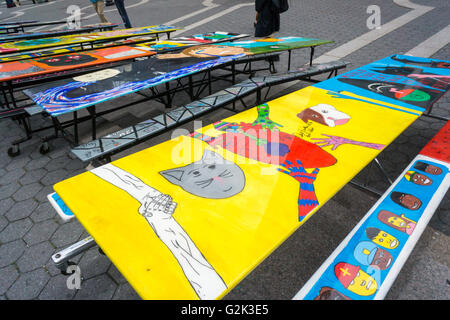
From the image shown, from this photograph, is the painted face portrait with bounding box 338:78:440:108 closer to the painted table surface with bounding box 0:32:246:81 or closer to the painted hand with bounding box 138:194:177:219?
the painted hand with bounding box 138:194:177:219

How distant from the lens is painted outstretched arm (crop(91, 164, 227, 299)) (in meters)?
0.94

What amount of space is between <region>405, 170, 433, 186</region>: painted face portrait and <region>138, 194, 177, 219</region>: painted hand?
1.63 m

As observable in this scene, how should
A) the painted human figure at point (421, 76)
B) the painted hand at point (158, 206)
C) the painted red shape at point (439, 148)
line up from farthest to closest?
the painted human figure at point (421, 76)
the painted red shape at point (439, 148)
the painted hand at point (158, 206)

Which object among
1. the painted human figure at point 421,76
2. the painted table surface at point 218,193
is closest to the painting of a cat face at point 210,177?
the painted table surface at point 218,193

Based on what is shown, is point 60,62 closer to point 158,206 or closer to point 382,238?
point 158,206

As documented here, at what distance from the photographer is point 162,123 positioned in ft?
8.35

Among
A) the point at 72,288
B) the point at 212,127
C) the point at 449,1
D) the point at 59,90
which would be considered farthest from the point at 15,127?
the point at 449,1

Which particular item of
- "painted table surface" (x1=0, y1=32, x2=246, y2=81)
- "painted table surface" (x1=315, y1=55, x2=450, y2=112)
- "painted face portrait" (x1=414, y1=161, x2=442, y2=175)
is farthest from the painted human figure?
"painted table surface" (x1=0, y1=32, x2=246, y2=81)

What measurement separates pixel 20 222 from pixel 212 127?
1.93 metres

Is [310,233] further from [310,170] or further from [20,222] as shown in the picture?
[20,222]

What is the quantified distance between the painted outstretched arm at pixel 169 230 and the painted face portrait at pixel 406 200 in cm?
128

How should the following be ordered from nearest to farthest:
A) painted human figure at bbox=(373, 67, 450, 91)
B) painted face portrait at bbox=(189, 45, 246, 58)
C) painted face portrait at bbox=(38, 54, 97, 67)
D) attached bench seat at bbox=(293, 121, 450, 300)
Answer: attached bench seat at bbox=(293, 121, 450, 300), painted human figure at bbox=(373, 67, 450, 91), painted face portrait at bbox=(38, 54, 97, 67), painted face portrait at bbox=(189, 45, 246, 58)

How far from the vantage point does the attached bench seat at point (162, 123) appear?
210cm

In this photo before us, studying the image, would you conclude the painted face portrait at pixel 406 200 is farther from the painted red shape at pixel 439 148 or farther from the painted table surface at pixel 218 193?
the painted red shape at pixel 439 148
